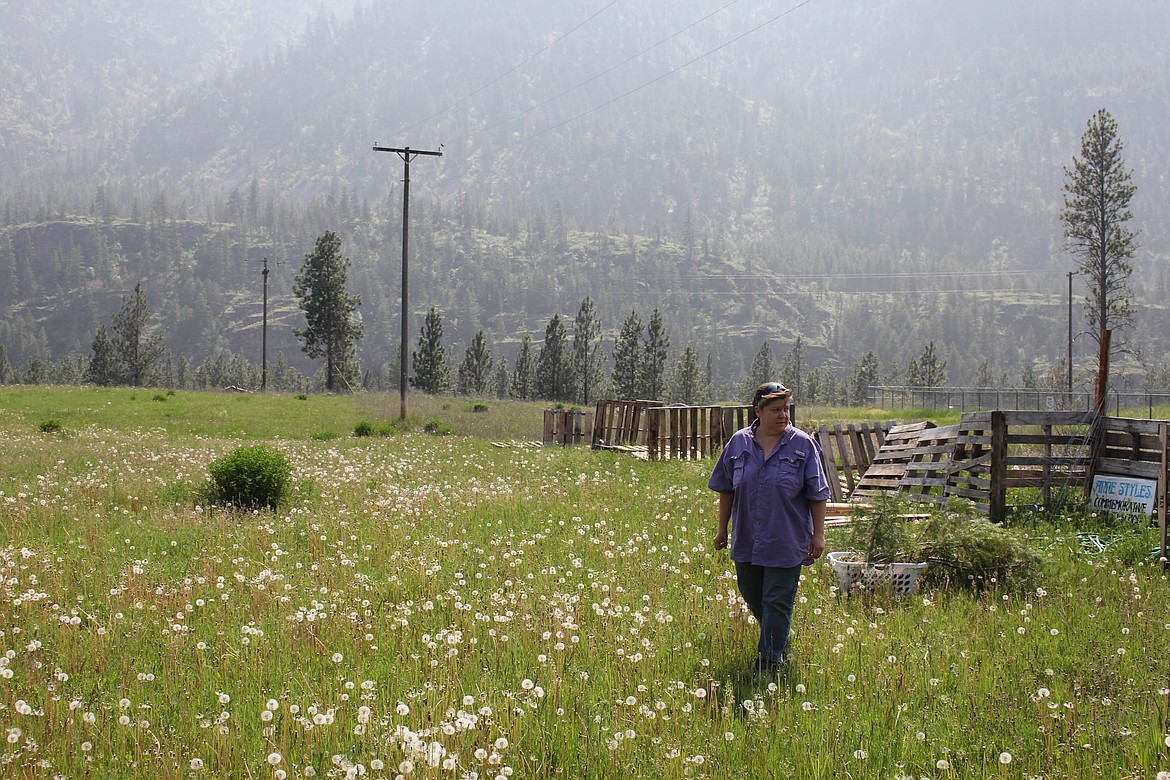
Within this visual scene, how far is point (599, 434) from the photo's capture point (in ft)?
90.1

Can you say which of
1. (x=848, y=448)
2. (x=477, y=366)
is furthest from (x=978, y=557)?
(x=477, y=366)

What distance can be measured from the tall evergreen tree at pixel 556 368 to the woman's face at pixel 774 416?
96.3m

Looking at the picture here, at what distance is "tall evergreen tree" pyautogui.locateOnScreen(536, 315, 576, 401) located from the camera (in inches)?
4104

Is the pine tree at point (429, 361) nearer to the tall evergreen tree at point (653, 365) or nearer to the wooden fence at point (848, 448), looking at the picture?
the tall evergreen tree at point (653, 365)

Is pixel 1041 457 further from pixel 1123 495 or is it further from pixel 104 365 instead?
pixel 104 365

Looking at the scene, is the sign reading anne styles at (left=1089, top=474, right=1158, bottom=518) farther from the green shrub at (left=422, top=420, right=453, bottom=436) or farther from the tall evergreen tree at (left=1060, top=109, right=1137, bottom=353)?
the tall evergreen tree at (left=1060, top=109, right=1137, bottom=353)

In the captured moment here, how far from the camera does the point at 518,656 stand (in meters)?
6.55

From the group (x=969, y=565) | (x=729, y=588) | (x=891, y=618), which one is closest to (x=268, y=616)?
(x=729, y=588)

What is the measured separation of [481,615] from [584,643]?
32.4 inches

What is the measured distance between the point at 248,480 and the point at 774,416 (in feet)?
30.8

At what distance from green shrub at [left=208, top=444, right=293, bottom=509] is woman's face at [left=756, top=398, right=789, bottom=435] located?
357 inches

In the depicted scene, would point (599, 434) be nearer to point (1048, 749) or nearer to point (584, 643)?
point (584, 643)

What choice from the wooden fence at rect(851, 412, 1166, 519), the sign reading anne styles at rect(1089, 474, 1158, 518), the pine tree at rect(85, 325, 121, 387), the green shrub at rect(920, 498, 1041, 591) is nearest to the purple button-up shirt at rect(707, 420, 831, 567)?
the green shrub at rect(920, 498, 1041, 591)

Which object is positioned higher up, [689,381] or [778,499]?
[778,499]
